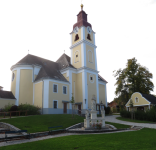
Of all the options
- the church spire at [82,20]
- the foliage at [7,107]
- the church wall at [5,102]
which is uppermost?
the church spire at [82,20]

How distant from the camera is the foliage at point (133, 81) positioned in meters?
38.3

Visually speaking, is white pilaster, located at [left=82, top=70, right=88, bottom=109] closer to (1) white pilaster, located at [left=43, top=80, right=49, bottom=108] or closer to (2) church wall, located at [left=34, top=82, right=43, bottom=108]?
(1) white pilaster, located at [left=43, top=80, right=49, bottom=108]

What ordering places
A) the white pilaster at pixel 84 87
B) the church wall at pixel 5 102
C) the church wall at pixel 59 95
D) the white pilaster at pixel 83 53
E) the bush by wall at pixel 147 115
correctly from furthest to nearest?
1. the white pilaster at pixel 83 53
2. the white pilaster at pixel 84 87
3. the church wall at pixel 59 95
4. the church wall at pixel 5 102
5. the bush by wall at pixel 147 115

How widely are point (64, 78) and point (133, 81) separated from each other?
1682cm

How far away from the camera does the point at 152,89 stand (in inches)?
1531

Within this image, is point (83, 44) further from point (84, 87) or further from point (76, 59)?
point (84, 87)

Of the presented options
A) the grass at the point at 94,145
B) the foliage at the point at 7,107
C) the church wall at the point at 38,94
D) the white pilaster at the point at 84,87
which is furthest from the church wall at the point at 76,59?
the grass at the point at 94,145

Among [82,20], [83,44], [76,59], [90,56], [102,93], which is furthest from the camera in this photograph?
[102,93]

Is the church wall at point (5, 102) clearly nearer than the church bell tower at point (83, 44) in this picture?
Yes

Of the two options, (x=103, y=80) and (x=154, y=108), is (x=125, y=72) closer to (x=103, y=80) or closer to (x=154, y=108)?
(x=103, y=80)

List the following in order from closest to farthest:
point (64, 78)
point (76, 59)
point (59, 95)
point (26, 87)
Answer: point (59, 95), point (26, 87), point (64, 78), point (76, 59)

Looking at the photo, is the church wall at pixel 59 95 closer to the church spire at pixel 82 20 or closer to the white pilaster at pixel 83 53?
the white pilaster at pixel 83 53

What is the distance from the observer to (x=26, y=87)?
32438mm

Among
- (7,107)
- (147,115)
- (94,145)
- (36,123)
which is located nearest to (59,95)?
(7,107)
